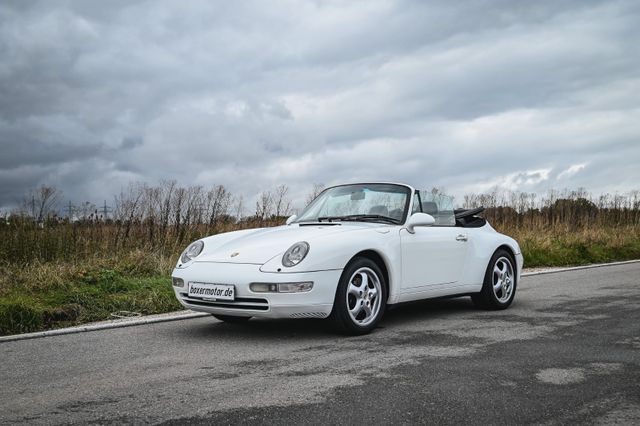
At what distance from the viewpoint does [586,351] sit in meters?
5.46

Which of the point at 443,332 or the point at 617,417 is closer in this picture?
the point at 617,417

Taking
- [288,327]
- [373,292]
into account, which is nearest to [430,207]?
[373,292]

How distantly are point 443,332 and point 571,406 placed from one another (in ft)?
8.53

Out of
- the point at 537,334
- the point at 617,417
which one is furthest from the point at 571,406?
the point at 537,334

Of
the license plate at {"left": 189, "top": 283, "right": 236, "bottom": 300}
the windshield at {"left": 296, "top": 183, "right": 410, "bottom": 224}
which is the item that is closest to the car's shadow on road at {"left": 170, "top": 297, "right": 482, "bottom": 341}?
the license plate at {"left": 189, "top": 283, "right": 236, "bottom": 300}

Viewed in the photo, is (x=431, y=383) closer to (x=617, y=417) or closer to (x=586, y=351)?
(x=617, y=417)

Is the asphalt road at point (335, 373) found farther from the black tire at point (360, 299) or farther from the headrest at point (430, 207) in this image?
the headrest at point (430, 207)

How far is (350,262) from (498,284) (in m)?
2.74

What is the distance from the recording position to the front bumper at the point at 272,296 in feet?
19.1

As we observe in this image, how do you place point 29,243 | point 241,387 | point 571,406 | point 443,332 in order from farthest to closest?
point 29,243 < point 443,332 < point 241,387 < point 571,406

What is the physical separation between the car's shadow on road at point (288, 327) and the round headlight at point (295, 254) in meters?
0.70

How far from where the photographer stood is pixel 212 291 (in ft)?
19.9

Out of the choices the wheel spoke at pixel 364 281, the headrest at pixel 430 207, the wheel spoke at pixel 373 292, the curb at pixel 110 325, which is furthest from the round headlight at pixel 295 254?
the curb at pixel 110 325

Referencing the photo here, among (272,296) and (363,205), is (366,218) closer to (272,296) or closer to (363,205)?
(363,205)
